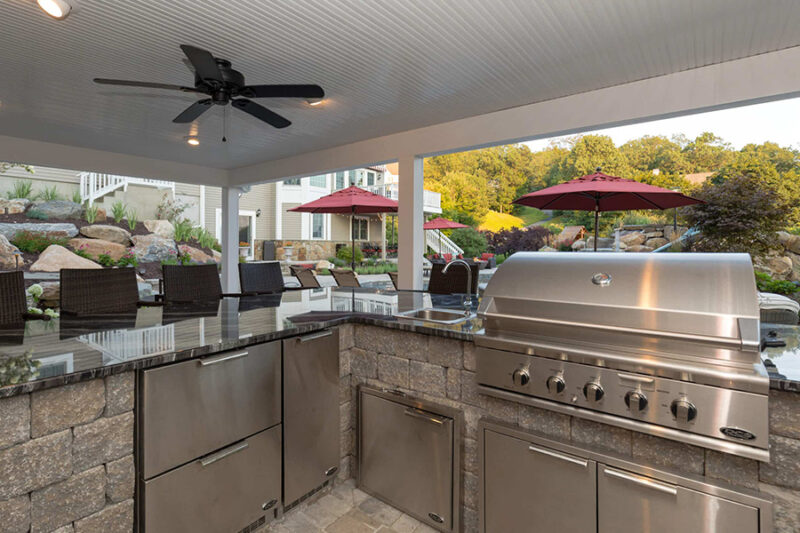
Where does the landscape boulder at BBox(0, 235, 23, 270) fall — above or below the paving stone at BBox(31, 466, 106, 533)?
above

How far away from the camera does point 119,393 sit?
4.21 ft

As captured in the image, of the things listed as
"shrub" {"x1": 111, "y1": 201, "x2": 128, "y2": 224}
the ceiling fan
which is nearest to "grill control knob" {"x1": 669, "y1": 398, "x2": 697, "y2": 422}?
the ceiling fan

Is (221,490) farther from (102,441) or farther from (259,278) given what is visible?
(259,278)

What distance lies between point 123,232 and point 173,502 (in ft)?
31.1

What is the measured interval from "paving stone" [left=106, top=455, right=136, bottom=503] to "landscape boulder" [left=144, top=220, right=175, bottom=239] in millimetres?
9765

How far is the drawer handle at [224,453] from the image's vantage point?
5.00 ft

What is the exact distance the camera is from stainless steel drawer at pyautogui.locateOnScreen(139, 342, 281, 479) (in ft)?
4.43

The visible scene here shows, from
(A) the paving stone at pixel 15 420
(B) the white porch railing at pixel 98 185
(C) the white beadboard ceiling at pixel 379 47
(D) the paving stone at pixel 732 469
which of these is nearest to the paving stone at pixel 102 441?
(A) the paving stone at pixel 15 420

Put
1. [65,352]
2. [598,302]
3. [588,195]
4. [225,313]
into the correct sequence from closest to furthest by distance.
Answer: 1. [65,352]
2. [598,302]
3. [225,313]
4. [588,195]

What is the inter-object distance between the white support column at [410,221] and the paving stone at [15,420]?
12.8ft

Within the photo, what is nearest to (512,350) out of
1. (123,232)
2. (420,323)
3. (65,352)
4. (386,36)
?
(420,323)

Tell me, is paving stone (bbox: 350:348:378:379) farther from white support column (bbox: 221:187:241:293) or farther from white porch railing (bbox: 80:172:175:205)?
white porch railing (bbox: 80:172:175:205)

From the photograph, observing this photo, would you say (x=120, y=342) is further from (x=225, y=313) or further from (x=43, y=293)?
(x=43, y=293)

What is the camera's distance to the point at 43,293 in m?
6.61
